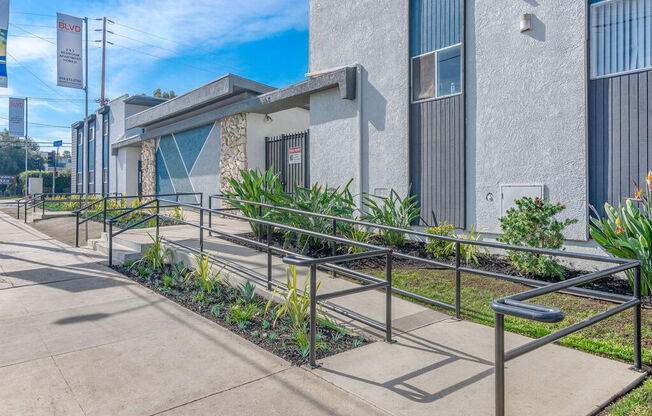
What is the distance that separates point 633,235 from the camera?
5230 mm

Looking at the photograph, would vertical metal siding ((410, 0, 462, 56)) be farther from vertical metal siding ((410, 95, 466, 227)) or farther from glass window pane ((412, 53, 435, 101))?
vertical metal siding ((410, 95, 466, 227))

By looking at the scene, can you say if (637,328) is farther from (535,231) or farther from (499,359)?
(535,231)

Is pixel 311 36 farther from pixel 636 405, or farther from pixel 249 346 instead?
pixel 636 405

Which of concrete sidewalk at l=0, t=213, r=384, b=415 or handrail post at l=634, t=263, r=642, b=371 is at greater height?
handrail post at l=634, t=263, r=642, b=371

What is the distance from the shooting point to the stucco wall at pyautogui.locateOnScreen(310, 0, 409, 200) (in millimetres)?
9086

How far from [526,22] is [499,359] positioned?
21.4ft

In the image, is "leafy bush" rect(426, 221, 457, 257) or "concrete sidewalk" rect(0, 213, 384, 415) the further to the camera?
"leafy bush" rect(426, 221, 457, 257)

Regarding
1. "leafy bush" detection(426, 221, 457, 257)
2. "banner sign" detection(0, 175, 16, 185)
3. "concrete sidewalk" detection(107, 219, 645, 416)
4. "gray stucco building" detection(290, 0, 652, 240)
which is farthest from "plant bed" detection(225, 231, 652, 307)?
"banner sign" detection(0, 175, 16, 185)

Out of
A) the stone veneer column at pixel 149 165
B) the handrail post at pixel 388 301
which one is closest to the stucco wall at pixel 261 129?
the stone veneer column at pixel 149 165

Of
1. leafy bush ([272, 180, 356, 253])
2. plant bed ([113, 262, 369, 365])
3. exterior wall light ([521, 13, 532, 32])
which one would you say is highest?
exterior wall light ([521, 13, 532, 32])

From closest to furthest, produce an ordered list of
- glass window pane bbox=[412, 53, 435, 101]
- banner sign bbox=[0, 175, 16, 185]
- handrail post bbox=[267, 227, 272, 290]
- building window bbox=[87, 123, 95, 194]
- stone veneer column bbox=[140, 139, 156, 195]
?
handrail post bbox=[267, 227, 272, 290] → glass window pane bbox=[412, 53, 435, 101] → stone veneer column bbox=[140, 139, 156, 195] → building window bbox=[87, 123, 95, 194] → banner sign bbox=[0, 175, 16, 185]

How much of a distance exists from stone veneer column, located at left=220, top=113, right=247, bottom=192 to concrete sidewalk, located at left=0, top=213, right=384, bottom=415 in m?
7.73

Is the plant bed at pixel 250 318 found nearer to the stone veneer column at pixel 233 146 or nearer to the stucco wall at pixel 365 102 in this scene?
the stucco wall at pixel 365 102

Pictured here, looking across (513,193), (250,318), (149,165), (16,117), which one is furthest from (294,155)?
(16,117)
